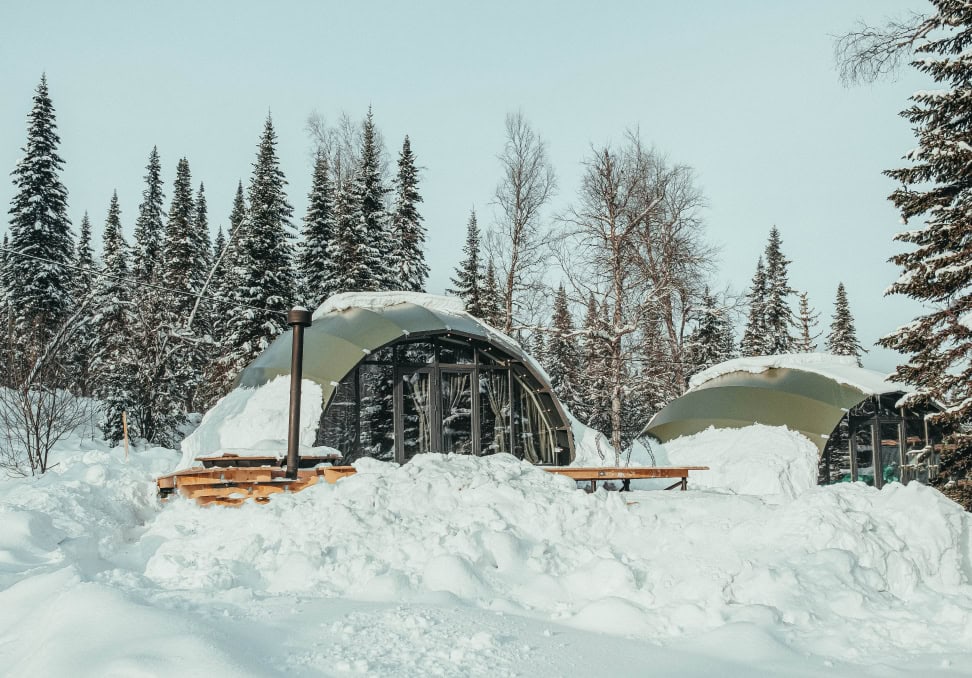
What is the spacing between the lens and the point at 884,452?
15.0m

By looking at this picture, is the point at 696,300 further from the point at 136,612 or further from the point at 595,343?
the point at 136,612

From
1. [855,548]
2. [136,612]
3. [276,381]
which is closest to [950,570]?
[855,548]

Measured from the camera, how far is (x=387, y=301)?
13516 millimetres

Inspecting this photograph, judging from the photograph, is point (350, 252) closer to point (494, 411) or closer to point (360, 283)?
point (360, 283)

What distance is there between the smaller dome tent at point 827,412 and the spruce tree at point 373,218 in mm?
12171

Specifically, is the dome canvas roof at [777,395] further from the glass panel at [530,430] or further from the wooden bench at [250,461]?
the wooden bench at [250,461]

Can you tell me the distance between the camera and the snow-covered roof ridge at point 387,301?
1340cm

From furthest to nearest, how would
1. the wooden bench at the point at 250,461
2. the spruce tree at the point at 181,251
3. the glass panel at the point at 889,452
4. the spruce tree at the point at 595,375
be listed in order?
the spruce tree at the point at 181,251, the spruce tree at the point at 595,375, the glass panel at the point at 889,452, the wooden bench at the point at 250,461

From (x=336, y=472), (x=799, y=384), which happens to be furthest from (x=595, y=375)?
(x=336, y=472)

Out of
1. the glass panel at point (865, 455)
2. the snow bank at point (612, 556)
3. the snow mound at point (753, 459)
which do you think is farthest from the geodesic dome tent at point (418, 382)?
the snow bank at point (612, 556)

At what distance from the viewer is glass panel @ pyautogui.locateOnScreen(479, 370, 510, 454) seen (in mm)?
13688

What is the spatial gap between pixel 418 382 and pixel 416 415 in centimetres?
59

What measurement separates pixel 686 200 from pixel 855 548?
58.4 feet

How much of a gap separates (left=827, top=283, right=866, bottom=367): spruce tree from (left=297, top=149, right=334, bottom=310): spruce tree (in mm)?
24437
